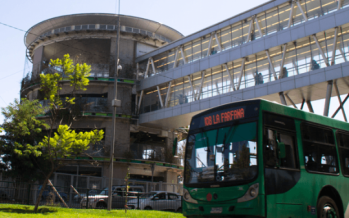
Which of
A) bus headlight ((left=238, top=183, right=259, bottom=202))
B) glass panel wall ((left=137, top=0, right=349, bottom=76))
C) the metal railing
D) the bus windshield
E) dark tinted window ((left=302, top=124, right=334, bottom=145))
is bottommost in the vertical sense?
the metal railing

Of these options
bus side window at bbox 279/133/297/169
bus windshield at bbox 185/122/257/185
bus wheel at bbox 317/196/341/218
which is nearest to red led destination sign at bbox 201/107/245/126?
bus windshield at bbox 185/122/257/185

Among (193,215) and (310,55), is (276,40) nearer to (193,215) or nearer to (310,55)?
(310,55)

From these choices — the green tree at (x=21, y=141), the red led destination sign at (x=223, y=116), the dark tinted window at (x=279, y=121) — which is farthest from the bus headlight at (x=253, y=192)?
the green tree at (x=21, y=141)

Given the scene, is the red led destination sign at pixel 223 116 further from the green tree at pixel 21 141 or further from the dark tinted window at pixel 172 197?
the green tree at pixel 21 141

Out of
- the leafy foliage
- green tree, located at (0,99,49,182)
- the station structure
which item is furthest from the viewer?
the station structure

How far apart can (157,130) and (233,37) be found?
1373cm

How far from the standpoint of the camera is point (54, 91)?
57.3ft

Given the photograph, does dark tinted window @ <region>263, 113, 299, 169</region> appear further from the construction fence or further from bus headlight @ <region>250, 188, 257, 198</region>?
the construction fence

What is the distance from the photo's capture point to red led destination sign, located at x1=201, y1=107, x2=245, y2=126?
31.0ft

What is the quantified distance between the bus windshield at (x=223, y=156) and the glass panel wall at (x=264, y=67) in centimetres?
1648

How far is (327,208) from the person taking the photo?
9.65 m

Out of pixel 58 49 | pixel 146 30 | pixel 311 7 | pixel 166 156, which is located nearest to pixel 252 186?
pixel 311 7

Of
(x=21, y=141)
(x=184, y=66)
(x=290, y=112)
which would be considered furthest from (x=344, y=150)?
(x=184, y=66)

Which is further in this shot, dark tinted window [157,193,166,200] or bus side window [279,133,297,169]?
dark tinted window [157,193,166,200]
